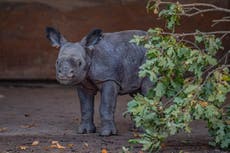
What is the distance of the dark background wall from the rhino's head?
4497 millimetres

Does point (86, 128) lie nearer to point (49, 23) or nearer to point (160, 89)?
point (160, 89)

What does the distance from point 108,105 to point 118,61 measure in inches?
19.6

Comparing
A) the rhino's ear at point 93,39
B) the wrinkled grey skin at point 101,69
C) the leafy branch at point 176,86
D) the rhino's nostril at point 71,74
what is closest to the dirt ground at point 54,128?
the wrinkled grey skin at point 101,69

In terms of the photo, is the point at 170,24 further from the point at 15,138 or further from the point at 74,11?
the point at 74,11

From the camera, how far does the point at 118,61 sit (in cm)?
849

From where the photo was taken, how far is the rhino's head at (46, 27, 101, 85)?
312 inches

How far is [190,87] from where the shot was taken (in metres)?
6.84

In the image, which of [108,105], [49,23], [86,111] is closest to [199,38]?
[108,105]

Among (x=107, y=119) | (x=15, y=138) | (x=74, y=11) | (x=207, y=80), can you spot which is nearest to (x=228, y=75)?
(x=207, y=80)

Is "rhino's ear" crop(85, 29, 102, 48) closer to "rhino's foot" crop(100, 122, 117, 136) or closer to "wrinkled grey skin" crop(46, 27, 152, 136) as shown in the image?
"wrinkled grey skin" crop(46, 27, 152, 136)

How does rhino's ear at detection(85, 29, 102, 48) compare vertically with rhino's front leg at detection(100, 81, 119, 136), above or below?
above

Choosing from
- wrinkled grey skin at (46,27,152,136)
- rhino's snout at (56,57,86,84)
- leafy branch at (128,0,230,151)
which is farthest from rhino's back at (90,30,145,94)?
leafy branch at (128,0,230,151)

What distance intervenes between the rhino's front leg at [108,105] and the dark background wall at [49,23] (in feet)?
14.7

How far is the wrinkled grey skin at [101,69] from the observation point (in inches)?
316
